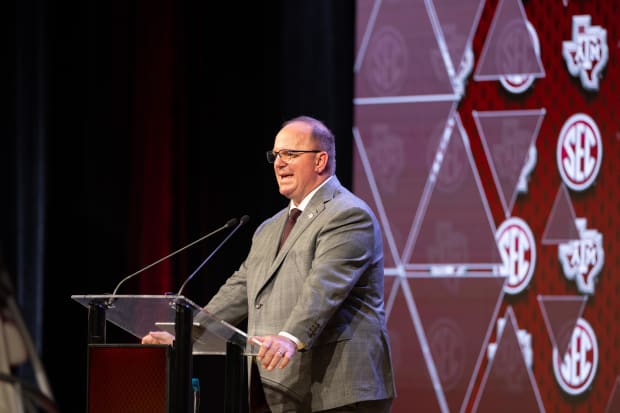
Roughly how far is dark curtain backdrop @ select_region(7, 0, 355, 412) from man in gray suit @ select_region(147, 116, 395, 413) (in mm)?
1695

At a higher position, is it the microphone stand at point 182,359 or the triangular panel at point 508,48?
the triangular panel at point 508,48

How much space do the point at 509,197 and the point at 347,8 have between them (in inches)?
50.6

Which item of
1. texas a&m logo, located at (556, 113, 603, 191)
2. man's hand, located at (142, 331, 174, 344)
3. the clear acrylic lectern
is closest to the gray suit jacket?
the clear acrylic lectern

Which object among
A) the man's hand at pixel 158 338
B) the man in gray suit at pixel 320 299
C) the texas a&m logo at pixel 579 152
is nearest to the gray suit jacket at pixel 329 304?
the man in gray suit at pixel 320 299

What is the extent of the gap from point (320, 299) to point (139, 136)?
2.72 m

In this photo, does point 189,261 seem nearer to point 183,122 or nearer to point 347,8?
point 183,122

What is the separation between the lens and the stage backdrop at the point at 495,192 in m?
4.21

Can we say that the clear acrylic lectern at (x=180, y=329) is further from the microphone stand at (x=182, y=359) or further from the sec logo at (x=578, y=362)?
the sec logo at (x=578, y=362)

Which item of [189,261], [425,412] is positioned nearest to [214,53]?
[189,261]

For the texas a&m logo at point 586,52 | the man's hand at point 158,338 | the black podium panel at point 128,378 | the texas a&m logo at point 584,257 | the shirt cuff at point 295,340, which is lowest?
the black podium panel at point 128,378

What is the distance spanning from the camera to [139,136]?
5.14 metres

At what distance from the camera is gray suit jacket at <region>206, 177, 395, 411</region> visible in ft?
8.93

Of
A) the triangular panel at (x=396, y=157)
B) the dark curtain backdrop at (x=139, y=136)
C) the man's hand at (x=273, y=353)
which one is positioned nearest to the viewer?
the man's hand at (x=273, y=353)

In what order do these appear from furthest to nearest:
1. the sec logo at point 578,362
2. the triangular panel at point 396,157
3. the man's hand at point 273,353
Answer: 1. the triangular panel at point 396,157
2. the sec logo at point 578,362
3. the man's hand at point 273,353
